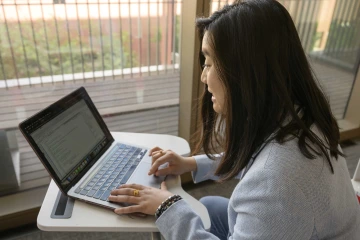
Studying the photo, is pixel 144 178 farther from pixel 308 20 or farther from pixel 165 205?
pixel 308 20

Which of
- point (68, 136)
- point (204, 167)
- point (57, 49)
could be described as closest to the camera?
point (68, 136)

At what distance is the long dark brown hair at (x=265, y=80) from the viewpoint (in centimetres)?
71

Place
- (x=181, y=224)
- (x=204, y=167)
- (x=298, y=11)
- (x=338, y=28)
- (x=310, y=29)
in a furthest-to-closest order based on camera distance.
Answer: (x=338, y=28), (x=310, y=29), (x=298, y=11), (x=204, y=167), (x=181, y=224)

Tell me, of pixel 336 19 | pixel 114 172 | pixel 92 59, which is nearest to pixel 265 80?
pixel 114 172

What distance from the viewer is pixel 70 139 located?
0.95m

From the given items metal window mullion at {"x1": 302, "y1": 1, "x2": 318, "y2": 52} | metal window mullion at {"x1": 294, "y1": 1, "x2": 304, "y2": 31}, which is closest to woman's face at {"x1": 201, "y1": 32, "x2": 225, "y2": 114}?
metal window mullion at {"x1": 294, "y1": 1, "x2": 304, "y2": 31}

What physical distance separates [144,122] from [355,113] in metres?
1.77

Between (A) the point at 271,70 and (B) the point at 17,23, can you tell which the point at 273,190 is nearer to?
(A) the point at 271,70

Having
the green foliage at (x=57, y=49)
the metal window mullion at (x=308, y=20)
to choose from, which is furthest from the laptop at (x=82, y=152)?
the metal window mullion at (x=308, y=20)

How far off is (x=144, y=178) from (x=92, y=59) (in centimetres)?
82

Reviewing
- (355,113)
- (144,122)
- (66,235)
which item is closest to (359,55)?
(355,113)

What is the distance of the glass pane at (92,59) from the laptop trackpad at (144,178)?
77 centimetres

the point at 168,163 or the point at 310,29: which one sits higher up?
the point at 310,29

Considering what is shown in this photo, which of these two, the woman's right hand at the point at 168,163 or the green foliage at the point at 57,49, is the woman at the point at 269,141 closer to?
the woman's right hand at the point at 168,163
